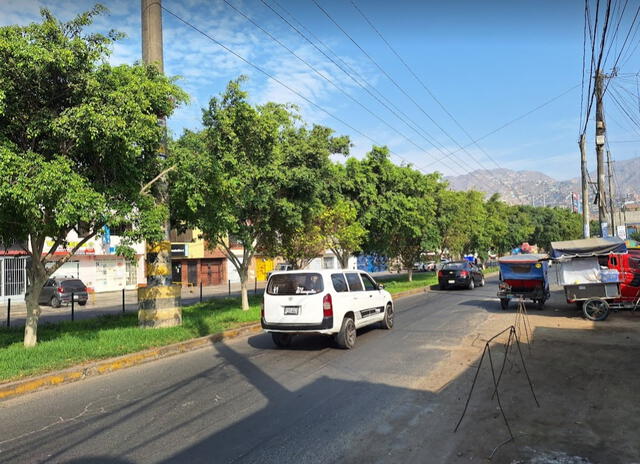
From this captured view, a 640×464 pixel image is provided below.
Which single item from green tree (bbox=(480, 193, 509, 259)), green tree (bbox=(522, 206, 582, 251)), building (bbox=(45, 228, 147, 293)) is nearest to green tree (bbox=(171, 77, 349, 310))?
building (bbox=(45, 228, 147, 293))

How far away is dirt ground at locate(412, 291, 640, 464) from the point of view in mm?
4508

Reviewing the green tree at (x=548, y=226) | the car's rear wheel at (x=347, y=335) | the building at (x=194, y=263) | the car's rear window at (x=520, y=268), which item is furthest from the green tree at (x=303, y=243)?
the green tree at (x=548, y=226)

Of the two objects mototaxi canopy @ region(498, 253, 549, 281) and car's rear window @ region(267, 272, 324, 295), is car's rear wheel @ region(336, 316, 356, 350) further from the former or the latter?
mototaxi canopy @ region(498, 253, 549, 281)

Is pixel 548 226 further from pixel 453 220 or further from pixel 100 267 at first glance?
pixel 100 267

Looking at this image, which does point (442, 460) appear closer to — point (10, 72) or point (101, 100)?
point (101, 100)

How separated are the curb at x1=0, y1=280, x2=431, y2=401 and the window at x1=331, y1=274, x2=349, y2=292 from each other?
3.45m

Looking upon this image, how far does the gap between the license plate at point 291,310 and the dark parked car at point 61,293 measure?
19.3m

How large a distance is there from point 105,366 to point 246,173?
722cm

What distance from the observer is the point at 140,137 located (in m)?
8.83

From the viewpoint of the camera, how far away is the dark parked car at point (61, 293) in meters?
24.8

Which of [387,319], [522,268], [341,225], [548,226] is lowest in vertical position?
[387,319]

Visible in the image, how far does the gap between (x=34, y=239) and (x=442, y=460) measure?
869cm

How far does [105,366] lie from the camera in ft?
27.8

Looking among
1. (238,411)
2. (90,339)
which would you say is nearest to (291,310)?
(238,411)
